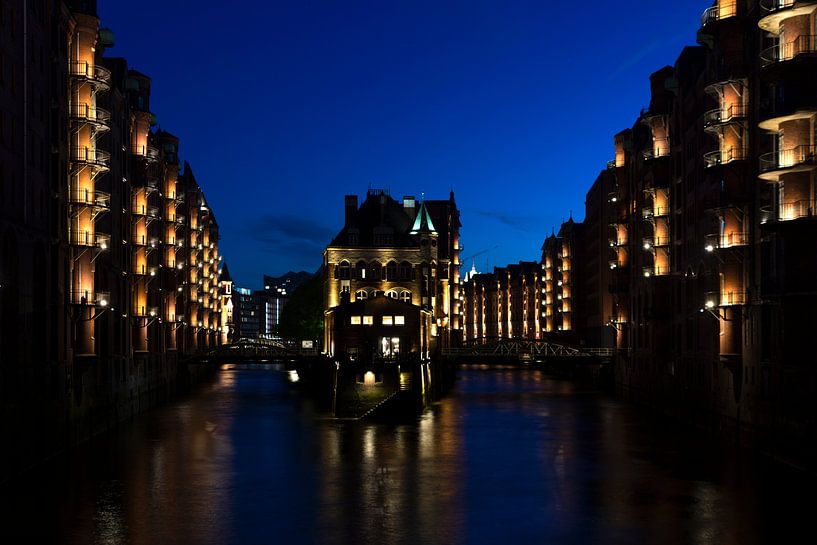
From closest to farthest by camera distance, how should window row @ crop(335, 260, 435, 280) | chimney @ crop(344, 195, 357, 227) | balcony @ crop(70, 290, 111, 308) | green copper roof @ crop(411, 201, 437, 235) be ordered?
balcony @ crop(70, 290, 111, 308)
window row @ crop(335, 260, 435, 280)
green copper roof @ crop(411, 201, 437, 235)
chimney @ crop(344, 195, 357, 227)

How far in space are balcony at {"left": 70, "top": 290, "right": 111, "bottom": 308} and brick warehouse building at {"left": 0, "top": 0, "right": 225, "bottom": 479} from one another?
13 cm

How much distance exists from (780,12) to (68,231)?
40.3 meters

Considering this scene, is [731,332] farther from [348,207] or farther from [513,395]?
[348,207]

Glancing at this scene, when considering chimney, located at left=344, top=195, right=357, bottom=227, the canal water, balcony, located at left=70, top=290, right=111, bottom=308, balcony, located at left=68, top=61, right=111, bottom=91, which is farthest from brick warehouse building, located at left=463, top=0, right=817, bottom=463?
chimney, located at left=344, top=195, right=357, bottom=227

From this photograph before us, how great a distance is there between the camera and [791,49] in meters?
50.2

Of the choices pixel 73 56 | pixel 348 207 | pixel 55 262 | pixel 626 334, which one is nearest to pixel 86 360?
pixel 55 262

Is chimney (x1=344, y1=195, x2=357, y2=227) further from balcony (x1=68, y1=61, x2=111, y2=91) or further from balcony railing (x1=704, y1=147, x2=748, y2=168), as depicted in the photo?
balcony railing (x1=704, y1=147, x2=748, y2=168)

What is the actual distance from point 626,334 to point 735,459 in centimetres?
5265

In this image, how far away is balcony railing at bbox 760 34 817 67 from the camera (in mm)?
48875

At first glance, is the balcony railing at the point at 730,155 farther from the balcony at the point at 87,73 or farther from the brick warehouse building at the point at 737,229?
the balcony at the point at 87,73

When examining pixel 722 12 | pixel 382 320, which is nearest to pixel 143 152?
pixel 382 320

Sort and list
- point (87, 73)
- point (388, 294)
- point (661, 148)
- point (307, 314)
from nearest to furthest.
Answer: point (87, 73) < point (661, 148) < point (388, 294) < point (307, 314)

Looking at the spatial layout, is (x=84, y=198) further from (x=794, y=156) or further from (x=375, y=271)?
(x=375, y=271)

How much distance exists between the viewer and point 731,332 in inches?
2431
